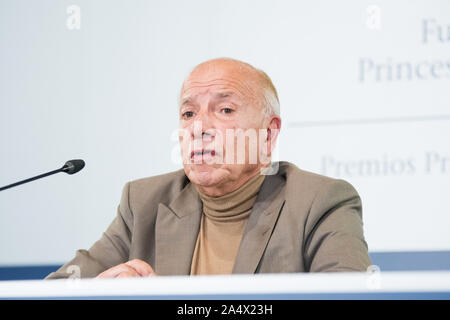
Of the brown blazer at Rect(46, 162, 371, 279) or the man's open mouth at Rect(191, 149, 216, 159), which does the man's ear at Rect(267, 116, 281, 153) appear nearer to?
the brown blazer at Rect(46, 162, 371, 279)

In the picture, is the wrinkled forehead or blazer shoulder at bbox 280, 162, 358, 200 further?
the wrinkled forehead

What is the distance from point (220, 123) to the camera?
207 centimetres

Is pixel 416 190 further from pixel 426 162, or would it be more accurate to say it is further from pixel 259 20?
pixel 259 20

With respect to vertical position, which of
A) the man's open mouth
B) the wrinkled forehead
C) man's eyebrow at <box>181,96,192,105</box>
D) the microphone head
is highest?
the wrinkled forehead

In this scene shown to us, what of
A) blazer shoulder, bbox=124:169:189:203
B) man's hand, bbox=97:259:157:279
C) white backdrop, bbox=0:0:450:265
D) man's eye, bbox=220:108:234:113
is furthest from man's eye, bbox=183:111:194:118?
man's hand, bbox=97:259:157:279

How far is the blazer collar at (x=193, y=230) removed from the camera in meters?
1.92

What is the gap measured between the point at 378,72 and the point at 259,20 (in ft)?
1.96

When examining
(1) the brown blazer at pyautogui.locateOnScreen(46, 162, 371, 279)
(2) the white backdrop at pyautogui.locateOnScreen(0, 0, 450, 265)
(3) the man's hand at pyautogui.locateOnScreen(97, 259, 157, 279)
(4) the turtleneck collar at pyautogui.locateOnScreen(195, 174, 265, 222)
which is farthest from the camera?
(2) the white backdrop at pyautogui.locateOnScreen(0, 0, 450, 265)

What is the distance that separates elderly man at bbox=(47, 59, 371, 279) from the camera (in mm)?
1919

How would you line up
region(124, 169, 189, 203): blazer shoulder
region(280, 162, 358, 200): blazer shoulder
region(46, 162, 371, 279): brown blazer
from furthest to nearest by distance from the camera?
region(124, 169, 189, 203): blazer shoulder
region(280, 162, 358, 200): blazer shoulder
region(46, 162, 371, 279): brown blazer

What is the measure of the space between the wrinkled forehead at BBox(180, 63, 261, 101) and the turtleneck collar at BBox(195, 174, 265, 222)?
Result: 1.08 ft

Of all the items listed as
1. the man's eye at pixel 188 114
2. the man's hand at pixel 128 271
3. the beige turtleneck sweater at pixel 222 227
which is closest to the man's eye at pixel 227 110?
the man's eye at pixel 188 114

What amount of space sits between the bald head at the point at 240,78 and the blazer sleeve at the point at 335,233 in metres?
0.42
